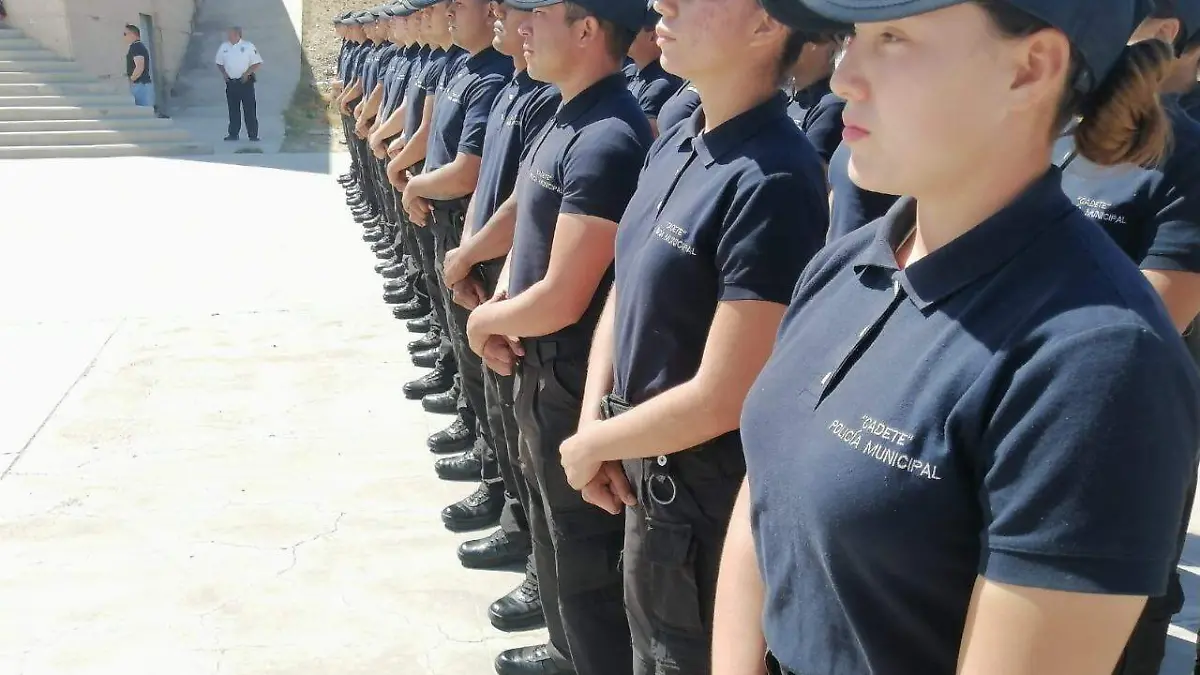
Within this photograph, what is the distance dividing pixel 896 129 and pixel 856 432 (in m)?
0.34

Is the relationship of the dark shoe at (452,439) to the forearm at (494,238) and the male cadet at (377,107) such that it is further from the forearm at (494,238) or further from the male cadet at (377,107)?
the male cadet at (377,107)

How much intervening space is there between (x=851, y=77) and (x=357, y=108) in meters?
9.88

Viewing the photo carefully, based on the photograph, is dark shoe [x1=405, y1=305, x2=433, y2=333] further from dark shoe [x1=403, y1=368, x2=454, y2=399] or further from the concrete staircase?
the concrete staircase

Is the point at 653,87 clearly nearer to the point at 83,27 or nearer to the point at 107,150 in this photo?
the point at 107,150

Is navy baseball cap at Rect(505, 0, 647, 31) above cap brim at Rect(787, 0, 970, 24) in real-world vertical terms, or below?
below

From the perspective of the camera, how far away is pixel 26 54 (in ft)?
63.1

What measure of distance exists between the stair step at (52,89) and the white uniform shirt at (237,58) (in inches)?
90.4

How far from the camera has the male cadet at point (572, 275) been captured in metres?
2.59

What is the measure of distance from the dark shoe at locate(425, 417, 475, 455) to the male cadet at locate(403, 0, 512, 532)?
7 cm

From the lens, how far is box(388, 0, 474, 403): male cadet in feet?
18.6

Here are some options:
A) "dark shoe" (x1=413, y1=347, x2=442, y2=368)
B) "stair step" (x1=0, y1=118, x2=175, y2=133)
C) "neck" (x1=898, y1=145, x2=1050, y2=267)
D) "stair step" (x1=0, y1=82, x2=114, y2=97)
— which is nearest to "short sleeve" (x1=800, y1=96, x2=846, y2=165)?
"neck" (x1=898, y1=145, x2=1050, y2=267)

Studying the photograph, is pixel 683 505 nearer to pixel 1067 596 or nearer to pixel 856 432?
pixel 856 432

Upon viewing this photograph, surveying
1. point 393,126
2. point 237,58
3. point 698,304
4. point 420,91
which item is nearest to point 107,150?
point 237,58

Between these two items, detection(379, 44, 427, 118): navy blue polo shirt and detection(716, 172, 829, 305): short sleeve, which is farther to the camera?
detection(379, 44, 427, 118): navy blue polo shirt
